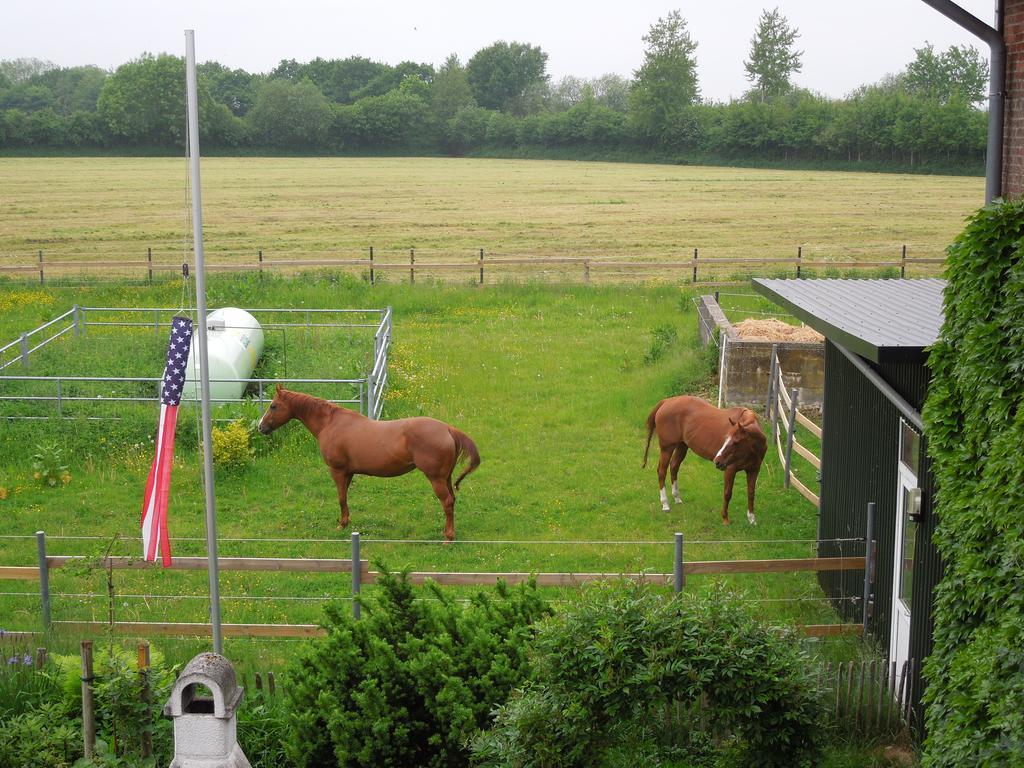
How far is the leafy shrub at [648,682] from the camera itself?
6.34 m

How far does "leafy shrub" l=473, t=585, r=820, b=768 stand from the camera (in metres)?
6.34

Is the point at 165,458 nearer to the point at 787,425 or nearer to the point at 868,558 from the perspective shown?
the point at 868,558

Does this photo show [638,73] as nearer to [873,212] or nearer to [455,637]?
[873,212]

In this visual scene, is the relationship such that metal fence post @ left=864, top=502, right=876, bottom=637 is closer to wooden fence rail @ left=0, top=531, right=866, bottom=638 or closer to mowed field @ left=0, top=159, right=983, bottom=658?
wooden fence rail @ left=0, top=531, right=866, bottom=638

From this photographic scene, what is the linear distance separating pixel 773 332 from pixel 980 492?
15066 mm

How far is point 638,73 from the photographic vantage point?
96.7 metres

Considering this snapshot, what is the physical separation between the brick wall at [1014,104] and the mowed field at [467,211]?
3134cm

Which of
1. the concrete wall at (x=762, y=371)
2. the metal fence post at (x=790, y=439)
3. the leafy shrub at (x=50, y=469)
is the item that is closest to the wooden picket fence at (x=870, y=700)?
the metal fence post at (x=790, y=439)

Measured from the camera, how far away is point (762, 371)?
1878 centimetres

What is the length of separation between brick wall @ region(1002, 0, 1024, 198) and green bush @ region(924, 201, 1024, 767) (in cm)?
320

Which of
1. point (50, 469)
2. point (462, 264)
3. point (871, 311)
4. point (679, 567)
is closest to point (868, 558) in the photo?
point (679, 567)

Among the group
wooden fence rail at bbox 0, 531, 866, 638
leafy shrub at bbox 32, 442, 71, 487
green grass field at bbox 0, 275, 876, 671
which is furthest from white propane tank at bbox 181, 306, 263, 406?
wooden fence rail at bbox 0, 531, 866, 638

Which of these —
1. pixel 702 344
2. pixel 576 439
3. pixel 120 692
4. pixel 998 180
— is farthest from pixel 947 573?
pixel 702 344

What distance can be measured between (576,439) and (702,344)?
603cm
